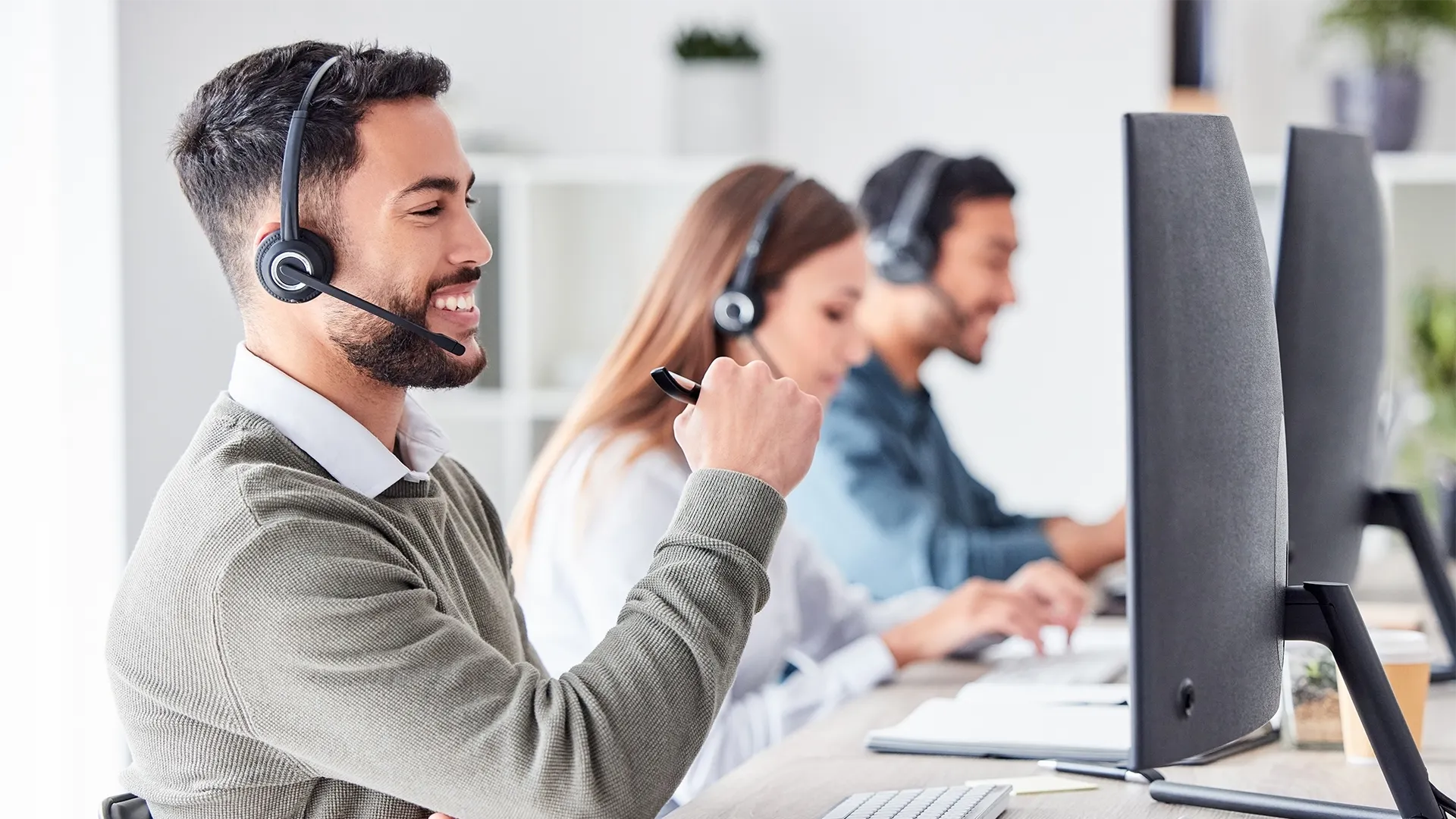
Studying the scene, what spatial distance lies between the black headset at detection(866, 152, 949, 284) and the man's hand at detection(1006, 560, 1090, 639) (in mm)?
918

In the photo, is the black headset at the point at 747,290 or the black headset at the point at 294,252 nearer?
the black headset at the point at 294,252

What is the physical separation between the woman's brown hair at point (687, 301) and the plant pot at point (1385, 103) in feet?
5.47

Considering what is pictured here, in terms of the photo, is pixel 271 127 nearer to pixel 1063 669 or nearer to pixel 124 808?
pixel 124 808

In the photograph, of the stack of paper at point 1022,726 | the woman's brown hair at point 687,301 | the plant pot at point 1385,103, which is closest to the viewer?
the stack of paper at point 1022,726

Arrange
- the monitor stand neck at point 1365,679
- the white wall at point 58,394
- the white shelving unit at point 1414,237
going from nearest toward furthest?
the monitor stand neck at point 1365,679 < the white wall at point 58,394 < the white shelving unit at point 1414,237

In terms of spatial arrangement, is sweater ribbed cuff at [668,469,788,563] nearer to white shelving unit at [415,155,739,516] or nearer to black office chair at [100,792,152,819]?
black office chair at [100,792,152,819]

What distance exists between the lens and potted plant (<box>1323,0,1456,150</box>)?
3090 millimetres

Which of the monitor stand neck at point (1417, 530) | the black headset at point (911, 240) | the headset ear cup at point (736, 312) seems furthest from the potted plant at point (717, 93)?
the monitor stand neck at point (1417, 530)

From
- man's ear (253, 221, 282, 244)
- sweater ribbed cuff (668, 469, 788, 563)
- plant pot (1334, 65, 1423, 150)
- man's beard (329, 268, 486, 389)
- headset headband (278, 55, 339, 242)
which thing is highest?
plant pot (1334, 65, 1423, 150)

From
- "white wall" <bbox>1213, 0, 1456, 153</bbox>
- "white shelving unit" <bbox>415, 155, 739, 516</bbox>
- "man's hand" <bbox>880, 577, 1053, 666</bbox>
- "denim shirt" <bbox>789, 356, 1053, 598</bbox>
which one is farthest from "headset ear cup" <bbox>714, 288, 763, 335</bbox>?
"white wall" <bbox>1213, 0, 1456, 153</bbox>

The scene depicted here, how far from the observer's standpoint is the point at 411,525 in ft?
3.60

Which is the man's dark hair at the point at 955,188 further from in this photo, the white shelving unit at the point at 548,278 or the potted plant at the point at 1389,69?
the potted plant at the point at 1389,69

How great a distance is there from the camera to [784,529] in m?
1.83

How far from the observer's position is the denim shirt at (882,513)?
235 centimetres
